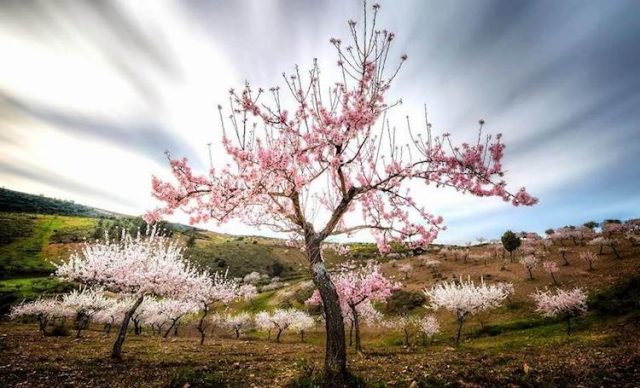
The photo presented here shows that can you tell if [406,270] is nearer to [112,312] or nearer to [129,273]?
[112,312]

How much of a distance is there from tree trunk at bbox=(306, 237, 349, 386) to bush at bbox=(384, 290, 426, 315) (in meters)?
44.6

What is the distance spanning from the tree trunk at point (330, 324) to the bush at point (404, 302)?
44566mm

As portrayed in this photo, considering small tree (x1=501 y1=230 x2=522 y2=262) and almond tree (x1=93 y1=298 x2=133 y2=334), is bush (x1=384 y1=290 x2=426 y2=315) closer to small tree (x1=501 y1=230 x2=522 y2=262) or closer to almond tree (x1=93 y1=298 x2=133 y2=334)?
small tree (x1=501 y1=230 x2=522 y2=262)

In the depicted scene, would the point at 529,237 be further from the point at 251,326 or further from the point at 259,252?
the point at 259,252

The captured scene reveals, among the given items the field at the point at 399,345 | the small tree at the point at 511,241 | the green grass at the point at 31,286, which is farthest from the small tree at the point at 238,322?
the small tree at the point at 511,241

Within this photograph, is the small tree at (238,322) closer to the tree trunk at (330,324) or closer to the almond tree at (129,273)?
the almond tree at (129,273)

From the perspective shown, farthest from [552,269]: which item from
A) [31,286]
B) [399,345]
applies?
[31,286]

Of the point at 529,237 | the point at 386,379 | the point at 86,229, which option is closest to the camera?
the point at 386,379

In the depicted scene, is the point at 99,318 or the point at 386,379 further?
the point at 99,318

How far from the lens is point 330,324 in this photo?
11250mm

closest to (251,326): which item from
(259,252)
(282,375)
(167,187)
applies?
(282,375)

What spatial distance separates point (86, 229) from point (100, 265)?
130 metres

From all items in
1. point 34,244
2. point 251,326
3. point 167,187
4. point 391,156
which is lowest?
point 251,326

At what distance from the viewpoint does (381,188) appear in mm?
12156
